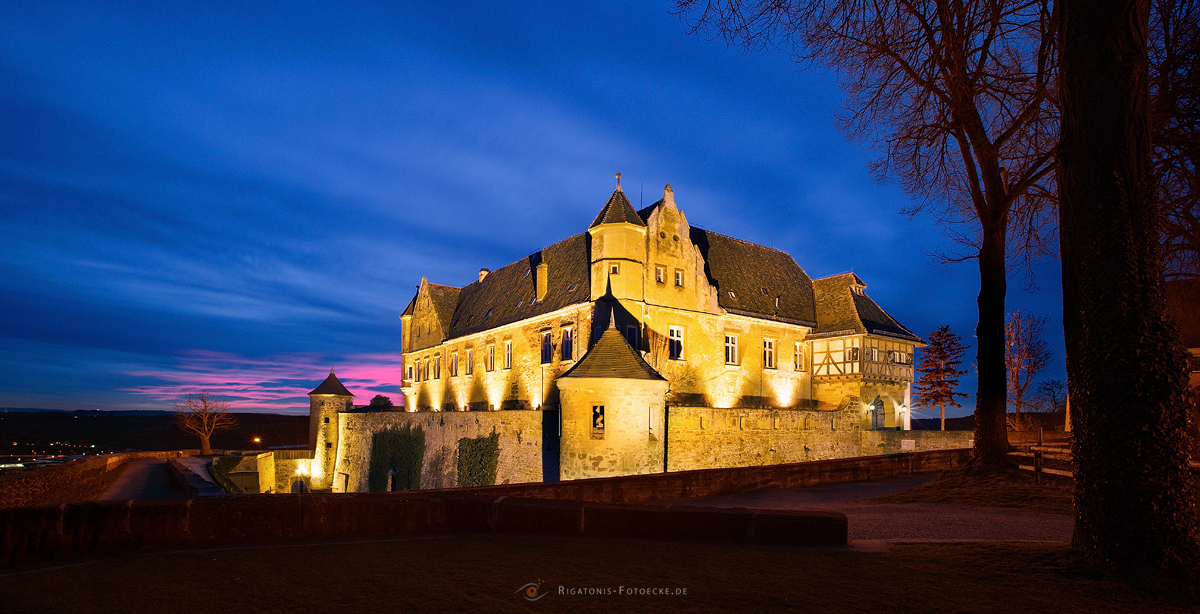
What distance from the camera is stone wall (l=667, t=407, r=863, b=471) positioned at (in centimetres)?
2577

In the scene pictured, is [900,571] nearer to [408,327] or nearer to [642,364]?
[642,364]

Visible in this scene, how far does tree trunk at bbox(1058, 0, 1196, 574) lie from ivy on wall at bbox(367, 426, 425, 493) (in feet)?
99.4

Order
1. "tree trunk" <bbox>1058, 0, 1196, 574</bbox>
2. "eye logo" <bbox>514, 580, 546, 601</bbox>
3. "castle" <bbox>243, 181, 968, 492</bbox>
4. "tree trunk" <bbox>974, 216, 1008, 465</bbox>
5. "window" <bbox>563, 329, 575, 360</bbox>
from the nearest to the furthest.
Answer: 1. "eye logo" <bbox>514, 580, 546, 601</bbox>
2. "tree trunk" <bbox>1058, 0, 1196, 574</bbox>
3. "tree trunk" <bbox>974, 216, 1008, 465</bbox>
4. "castle" <bbox>243, 181, 968, 492</bbox>
5. "window" <bbox>563, 329, 575, 360</bbox>

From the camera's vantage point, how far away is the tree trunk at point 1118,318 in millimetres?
6043

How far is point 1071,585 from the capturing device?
18.8 feet

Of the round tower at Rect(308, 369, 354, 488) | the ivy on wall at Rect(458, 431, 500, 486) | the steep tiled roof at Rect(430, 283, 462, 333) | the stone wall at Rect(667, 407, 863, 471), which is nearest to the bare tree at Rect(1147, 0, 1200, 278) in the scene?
the stone wall at Rect(667, 407, 863, 471)

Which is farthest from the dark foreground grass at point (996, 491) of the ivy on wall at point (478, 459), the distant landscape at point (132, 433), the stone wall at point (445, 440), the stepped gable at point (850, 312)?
the distant landscape at point (132, 433)

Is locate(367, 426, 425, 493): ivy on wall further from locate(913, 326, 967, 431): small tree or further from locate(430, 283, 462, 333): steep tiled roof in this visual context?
locate(913, 326, 967, 431): small tree

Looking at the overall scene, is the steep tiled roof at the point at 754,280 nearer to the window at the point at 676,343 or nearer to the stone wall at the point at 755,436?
the window at the point at 676,343

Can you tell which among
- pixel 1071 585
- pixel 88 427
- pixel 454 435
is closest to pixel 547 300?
pixel 454 435

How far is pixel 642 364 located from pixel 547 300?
9491 millimetres

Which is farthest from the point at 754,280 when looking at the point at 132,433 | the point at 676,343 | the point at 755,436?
the point at 132,433

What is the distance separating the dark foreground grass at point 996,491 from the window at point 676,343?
15650 mm

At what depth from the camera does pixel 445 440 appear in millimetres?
31250
